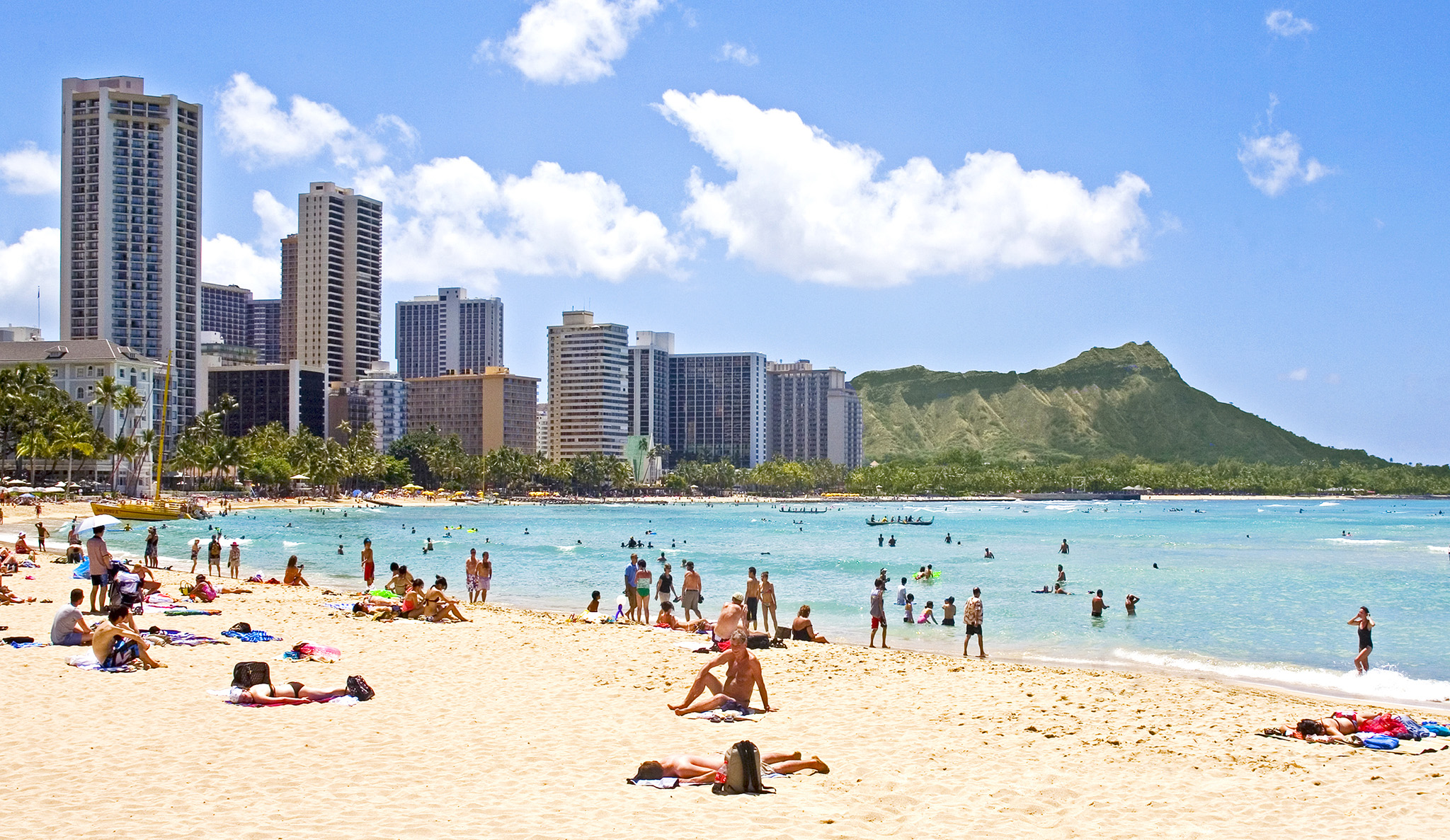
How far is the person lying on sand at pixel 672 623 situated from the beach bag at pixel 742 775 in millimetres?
11974

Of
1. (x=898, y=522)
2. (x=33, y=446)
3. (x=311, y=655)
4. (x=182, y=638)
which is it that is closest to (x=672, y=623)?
(x=311, y=655)

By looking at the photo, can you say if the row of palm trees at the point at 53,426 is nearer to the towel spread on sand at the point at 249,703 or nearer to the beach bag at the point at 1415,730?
the towel spread on sand at the point at 249,703

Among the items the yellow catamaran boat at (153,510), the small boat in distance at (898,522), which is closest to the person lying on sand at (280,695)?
the yellow catamaran boat at (153,510)

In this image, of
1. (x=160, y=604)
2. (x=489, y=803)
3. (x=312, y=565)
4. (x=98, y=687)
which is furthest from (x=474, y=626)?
(x=312, y=565)

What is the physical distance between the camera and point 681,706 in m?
12.6

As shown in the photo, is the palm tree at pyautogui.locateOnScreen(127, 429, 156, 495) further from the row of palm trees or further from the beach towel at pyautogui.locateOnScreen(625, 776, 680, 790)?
the beach towel at pyautogui.locateOnScreen(625, 776, 680, 790)

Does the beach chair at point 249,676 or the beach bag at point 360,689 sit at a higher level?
the beach chair at point 249,676

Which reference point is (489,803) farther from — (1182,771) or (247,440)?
(247,440)

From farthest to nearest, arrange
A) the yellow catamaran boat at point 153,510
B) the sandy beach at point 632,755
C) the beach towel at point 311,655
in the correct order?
the yellow catamaran boat at point 153,510 → the beach towel at point 311,655 → the sandy beach at point 632,755

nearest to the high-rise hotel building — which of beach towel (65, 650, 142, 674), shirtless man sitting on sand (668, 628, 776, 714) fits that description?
beach towel (65, 650, 142, 674)

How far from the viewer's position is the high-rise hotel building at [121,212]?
135 metres

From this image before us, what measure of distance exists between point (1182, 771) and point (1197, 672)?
1024 centimetres

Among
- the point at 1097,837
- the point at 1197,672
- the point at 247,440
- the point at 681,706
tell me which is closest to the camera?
the point at 1097,837

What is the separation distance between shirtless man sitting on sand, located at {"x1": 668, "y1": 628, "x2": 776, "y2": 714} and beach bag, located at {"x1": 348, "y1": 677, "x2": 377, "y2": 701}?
350cm
